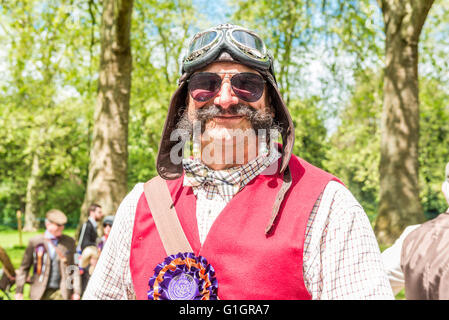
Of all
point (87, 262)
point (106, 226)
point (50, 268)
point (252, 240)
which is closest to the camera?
point (252, 240)

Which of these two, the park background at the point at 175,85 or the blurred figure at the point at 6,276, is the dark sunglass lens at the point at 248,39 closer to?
the park background at the point at 175,85

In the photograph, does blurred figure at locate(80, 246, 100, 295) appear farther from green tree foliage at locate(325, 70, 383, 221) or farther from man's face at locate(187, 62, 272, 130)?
green tree foliage at locate(325, 70, 383, 221)

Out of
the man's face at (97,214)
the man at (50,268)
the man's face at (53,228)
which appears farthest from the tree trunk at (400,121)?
the man's face at (53,228)

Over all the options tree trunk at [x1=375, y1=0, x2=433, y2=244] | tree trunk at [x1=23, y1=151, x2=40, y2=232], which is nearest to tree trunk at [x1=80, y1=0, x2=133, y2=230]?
tree trunk at [x1=375, y1=0, x2=433, y2=244]

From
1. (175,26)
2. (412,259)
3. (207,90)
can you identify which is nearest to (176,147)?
(207,90)

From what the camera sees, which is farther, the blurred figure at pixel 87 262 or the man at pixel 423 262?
the blurred figure at pixel 87 262

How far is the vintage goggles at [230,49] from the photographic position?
7.34 feet

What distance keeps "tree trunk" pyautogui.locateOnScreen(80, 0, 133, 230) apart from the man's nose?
24.5 feet

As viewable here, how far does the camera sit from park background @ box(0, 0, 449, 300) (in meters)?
9.67

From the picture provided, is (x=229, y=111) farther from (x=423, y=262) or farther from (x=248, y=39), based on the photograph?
(x=423, y=262)

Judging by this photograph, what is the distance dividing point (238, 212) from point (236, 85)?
61 centimetres

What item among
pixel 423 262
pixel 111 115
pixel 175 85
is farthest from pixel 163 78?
pixel 423 262

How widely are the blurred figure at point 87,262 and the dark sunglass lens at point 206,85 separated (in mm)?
6046

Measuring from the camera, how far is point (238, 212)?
199 centimetres
